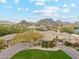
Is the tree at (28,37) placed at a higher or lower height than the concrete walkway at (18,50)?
higher

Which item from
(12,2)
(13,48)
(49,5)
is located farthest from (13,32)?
(49,5)

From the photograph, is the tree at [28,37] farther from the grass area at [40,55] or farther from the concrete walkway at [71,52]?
the concrete walkway at [71,52]

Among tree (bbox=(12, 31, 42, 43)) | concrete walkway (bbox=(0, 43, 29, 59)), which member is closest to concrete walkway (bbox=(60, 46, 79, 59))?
tree (bbox=(12, 31, 42, 43))

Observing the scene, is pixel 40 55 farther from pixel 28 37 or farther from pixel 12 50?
pixel 12 50

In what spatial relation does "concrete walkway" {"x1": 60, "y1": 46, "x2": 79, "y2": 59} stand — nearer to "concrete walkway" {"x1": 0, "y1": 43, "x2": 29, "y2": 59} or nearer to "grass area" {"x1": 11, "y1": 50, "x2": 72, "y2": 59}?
"grass area" {"x1": 11, "y1": 50, "x2": 72, "y2": 59}

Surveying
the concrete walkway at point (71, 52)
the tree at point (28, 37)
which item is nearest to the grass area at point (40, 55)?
the concrete walkway at point (71, 52)

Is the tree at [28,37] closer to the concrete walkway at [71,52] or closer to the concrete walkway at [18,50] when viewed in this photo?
the concrete walkway at [18,50]
